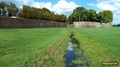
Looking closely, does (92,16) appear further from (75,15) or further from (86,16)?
(75,15)

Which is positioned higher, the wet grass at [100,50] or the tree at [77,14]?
the wet grass at [100,50]

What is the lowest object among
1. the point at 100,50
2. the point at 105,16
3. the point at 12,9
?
the point at 105,16

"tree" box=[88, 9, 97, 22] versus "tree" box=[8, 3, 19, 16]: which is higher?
"tree" box=[8, 3, 19, 16]

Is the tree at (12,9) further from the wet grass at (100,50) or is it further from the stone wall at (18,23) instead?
the wet grass at (100,50)

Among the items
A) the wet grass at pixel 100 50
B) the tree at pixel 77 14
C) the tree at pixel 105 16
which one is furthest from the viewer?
the tree at pixel 105 16

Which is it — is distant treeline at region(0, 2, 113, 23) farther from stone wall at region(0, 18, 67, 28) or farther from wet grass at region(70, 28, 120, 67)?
wet grass at region(70, 28, 120, 67)

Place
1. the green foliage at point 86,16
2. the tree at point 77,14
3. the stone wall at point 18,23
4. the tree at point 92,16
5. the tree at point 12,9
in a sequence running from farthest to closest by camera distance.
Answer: the tree at point 77,14 → the green foliage at point 86,16 → the tree at point 92,16 → the tree at point 12,9 → the stone wall at point 18,23

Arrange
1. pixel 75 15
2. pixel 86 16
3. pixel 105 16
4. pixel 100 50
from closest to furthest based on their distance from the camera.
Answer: pixel 100 50 → pixel 86 16 → pixel 75 15 → pixel 105 16

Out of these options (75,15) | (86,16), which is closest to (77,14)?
(75,15)

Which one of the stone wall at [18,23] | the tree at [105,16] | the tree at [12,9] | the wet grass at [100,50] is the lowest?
the tree at [105,16]

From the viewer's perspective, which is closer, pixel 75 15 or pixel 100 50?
pixel 100 50

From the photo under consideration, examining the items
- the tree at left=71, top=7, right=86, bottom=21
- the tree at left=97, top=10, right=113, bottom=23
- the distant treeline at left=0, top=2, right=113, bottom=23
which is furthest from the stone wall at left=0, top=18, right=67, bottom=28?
the tree at left=97, top=10, right=113, bottom=23

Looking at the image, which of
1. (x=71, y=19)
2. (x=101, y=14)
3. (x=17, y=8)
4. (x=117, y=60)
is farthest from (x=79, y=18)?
(x=117, y=60)

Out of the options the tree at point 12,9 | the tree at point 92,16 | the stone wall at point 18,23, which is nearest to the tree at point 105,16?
the tree at point 92,16
